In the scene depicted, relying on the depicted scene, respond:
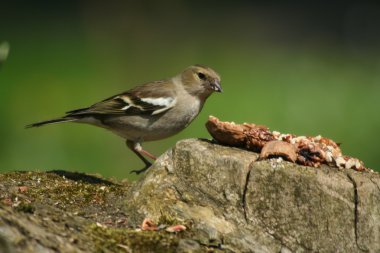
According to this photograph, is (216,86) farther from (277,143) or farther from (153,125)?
(277,143)

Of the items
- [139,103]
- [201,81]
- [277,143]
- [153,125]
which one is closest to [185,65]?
[201,81]

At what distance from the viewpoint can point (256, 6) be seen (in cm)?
1378

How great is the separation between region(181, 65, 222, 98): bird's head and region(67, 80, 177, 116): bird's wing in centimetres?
17

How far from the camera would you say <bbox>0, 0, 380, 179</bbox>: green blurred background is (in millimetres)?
8047

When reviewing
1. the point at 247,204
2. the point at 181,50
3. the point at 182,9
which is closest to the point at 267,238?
the point at 247,204

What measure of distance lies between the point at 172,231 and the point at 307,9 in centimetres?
1065

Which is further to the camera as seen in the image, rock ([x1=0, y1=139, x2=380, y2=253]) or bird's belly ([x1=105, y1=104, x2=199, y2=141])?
bird's belly ([x1=105, y1=104, x2=199, y2=141])

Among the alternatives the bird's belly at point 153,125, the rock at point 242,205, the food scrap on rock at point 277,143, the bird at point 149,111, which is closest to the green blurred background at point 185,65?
the bird at point 149,111

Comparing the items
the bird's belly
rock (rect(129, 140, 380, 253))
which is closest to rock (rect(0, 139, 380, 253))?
rock (rect(129, 140, 380, 253))

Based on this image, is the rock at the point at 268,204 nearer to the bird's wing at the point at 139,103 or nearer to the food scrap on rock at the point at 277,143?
the food scrap on rock at the point at 277,143

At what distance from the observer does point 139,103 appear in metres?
6.34

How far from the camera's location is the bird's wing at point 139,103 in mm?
6270

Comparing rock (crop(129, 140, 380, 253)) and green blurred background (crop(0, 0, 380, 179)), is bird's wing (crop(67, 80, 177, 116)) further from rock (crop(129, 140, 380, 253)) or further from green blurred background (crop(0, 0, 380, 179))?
rock (crop(129, 140, 380, 253))

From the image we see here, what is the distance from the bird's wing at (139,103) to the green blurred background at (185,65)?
121 centimetres
